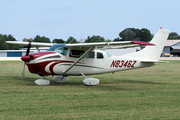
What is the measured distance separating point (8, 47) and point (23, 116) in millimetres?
90784

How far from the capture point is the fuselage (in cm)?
1216

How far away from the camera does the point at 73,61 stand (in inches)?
512

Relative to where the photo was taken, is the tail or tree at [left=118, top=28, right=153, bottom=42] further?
tree at [left=118, top=28, right=153, bottom=42]

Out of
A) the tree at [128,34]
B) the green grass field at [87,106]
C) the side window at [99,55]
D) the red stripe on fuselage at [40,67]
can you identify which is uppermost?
the tree at [128,34]

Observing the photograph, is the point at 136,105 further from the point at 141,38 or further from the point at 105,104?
the point at 141,38

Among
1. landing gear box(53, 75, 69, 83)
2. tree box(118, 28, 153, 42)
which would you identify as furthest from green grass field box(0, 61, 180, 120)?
tree box(118, 28, 153, 42)

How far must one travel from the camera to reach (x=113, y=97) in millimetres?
9297

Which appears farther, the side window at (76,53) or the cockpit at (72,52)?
the side window at (76,53)

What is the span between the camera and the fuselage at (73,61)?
39.9ft

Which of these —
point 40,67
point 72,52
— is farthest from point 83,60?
point 40,67

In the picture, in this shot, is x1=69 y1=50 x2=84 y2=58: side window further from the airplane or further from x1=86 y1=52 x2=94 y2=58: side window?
x1=86 y1=52 x2=94 y2=58: side window

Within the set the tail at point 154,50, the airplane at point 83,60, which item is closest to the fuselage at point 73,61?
the airplane at point 83,60

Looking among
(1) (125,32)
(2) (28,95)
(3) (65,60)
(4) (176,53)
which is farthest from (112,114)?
(1) (125,32)

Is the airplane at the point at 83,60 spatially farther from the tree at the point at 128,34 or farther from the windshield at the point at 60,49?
the tree at the point at 128,34
